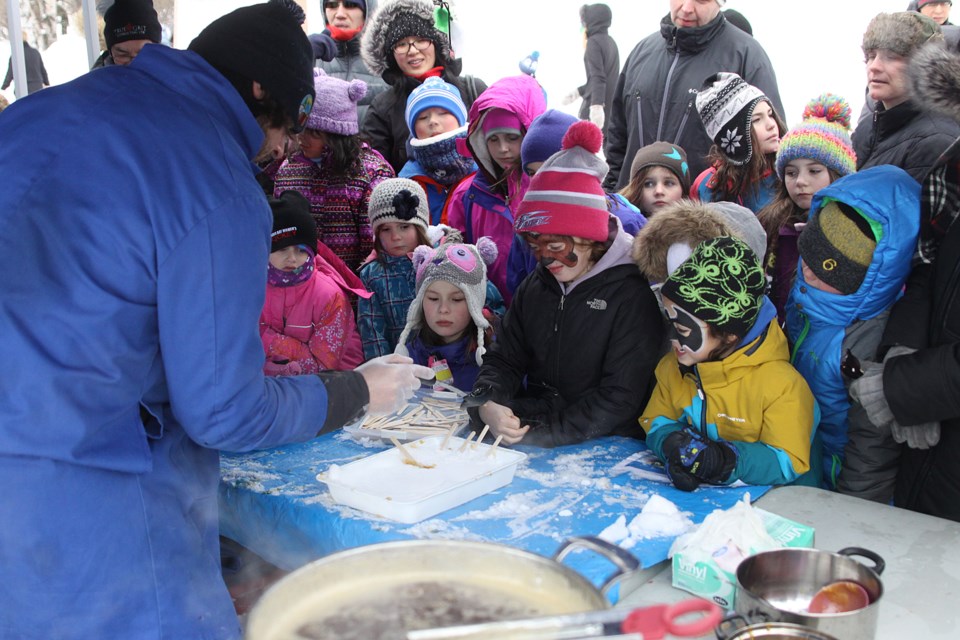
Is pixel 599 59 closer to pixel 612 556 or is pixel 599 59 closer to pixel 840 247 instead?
pixel 840 247

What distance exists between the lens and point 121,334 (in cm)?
143

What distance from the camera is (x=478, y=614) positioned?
941mm

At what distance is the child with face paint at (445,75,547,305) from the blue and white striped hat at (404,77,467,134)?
0.86ft

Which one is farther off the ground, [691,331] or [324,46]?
[324,46]

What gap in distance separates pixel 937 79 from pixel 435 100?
254 centimetres

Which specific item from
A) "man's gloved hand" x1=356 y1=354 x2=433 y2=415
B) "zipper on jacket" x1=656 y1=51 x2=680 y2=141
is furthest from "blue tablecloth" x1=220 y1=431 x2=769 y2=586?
"zipper on jacket" x1=656 y1=51 x2=680 y2=141

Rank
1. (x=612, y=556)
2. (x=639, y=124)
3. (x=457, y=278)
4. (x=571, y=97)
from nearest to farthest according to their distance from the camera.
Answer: (x=612, y=556) → (x=457, y=278) → (x=639, y=124) → (x=571, y=97)

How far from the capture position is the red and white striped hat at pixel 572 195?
2818 millimetres

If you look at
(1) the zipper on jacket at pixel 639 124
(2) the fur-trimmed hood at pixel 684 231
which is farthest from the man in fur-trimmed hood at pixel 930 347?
(1) the zipper on jacket at pixel 639 124

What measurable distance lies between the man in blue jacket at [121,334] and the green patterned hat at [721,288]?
1192 millimetres

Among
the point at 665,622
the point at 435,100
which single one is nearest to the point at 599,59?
the point at 435,100

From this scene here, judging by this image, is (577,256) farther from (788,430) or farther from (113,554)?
(113,554)

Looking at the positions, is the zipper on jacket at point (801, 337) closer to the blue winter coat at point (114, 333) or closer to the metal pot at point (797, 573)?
the metal pot at point (797, 573)


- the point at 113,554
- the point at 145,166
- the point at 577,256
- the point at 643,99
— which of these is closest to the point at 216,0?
the point at 643,99
